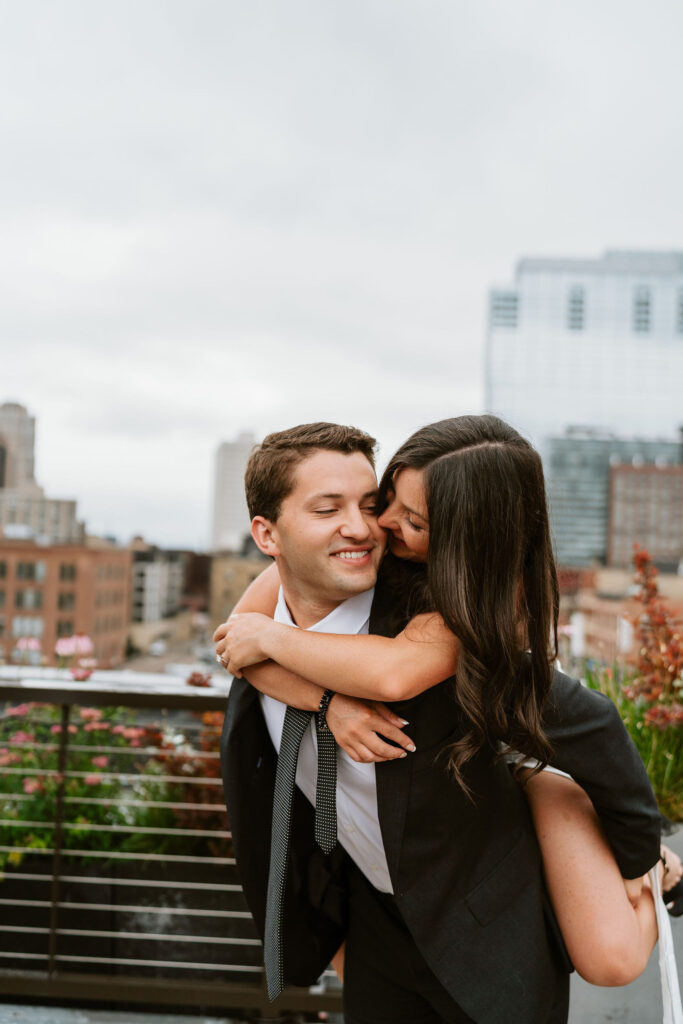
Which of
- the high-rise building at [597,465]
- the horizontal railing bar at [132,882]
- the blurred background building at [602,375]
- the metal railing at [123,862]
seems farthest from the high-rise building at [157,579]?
the high-rise building at [597,465]

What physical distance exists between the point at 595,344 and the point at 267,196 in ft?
171

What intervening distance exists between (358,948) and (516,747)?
0.51 meters

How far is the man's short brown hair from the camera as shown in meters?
1.22

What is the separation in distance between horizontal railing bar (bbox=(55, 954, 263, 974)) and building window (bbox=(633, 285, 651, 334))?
268ft

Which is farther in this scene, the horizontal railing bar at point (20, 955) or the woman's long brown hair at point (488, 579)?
the horizontal railing bar at point (20, 955)

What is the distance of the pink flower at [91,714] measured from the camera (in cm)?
303

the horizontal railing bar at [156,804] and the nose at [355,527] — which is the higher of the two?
the nose at [355,527]

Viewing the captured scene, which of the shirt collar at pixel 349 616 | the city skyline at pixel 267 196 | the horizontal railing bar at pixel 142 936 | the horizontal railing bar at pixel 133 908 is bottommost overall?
the horizontal railing bar at pixel 142 936

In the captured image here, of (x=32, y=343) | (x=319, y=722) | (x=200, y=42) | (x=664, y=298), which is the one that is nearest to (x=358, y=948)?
(x=319, y=722)

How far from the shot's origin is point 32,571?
536 inches

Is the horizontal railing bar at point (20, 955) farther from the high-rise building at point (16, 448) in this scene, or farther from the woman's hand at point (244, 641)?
the high-rise building at point (16, 448)

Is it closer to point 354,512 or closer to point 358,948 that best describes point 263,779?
point 358,948

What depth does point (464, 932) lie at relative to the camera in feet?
3.68

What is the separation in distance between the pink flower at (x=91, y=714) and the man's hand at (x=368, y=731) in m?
2.12
